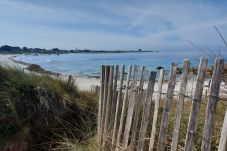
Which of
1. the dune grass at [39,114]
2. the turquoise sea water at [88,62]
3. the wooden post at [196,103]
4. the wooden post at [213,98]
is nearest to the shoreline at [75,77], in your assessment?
the dune grass at [39,114]

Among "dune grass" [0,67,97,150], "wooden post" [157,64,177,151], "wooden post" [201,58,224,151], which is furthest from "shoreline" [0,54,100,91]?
"wooden post" [201,58,224,151]

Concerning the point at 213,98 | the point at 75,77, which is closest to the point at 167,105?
the point at 213,98

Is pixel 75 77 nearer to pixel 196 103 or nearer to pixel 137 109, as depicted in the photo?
pixel 137 109

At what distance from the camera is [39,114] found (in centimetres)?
765

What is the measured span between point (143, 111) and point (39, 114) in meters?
3.40

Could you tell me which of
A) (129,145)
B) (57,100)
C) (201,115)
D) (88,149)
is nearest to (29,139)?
(57,100)

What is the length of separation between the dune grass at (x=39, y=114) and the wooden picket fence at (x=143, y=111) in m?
0.63

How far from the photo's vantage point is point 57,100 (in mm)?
8188

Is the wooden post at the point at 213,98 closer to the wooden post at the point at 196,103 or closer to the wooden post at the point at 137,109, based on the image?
the wooden post at the point at 196,103

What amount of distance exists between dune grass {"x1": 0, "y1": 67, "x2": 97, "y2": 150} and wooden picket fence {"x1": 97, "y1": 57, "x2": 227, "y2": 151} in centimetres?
63

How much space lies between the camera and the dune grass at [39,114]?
7.07 metres

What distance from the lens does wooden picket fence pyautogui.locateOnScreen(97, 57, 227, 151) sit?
3318 mm

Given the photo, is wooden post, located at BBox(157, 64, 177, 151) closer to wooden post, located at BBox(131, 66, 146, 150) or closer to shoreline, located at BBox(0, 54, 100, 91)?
wooden post, located at BBox(131, 66, 146, 150)

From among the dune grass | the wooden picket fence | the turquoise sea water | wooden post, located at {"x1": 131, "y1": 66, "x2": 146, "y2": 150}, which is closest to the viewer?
the wooden picket fence
